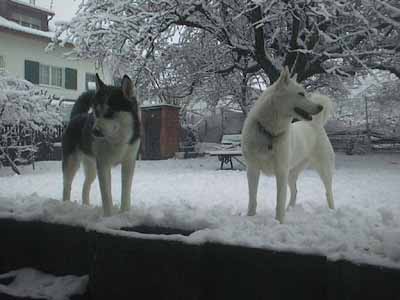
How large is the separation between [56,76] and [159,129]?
2.07m

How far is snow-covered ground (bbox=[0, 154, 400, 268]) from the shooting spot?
1.21 metres

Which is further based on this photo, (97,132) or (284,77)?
(284,77)

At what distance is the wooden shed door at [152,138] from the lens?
6609 mm

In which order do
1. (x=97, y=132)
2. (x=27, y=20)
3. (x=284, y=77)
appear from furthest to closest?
(x=27, y=20) < (x=284, y=77) < (x=97, y=132)

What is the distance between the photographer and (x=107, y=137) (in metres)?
1.70

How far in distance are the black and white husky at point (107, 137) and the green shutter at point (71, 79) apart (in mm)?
2611

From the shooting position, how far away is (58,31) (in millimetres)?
5516

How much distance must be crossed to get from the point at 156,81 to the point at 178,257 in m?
5.33

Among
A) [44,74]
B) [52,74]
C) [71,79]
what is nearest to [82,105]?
[71,79]

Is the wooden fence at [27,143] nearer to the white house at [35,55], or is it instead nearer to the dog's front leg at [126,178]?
the white house at [35,55]

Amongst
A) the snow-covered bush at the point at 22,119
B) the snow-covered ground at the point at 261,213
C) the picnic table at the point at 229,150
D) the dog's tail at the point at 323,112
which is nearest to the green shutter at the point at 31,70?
the snow-covered bush at the point at 22,119

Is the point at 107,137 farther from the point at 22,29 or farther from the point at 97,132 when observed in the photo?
the point at 22,29

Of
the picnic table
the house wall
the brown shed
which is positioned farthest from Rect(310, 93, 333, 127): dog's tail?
the brown shed

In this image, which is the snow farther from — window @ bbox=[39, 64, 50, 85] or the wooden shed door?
the wooden shed door
